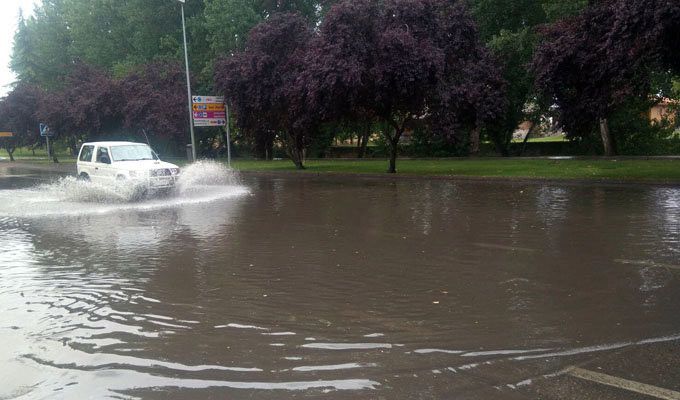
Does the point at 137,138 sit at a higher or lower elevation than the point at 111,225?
higher

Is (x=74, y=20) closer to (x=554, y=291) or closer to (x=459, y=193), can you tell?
(x=459, y=193)

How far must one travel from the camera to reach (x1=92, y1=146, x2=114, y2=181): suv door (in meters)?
17.7

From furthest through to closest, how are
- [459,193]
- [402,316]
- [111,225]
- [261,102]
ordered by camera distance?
[261,102] < [459,193] < [111,225] < [402,316]

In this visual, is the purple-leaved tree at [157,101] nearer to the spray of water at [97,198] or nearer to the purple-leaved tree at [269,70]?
the purple-leaved tree at [269,70]

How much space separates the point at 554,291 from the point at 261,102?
24.8 metres

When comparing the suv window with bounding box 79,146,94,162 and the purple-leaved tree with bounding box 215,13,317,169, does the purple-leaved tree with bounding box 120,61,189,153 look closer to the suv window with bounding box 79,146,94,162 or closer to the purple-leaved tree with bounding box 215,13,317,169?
the purple-leaved tree with bounding box 215,13,317,169

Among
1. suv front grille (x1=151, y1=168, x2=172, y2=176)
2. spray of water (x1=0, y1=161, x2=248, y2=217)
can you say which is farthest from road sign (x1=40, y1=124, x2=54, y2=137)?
suv front grille (x1=151, y1=168, x2=172, y2=176)

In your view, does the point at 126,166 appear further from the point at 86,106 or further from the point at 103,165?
the point at 86,106

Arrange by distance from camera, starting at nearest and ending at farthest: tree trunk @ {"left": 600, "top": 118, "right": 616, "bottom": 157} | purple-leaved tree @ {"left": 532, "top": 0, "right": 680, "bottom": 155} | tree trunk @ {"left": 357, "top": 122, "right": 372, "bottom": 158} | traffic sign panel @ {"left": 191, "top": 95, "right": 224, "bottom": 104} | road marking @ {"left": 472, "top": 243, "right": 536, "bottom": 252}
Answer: road marking @ {"left": 472, "top": 243, "right": 536, "bottom": 252} < purple-leaved tree @ {"left": 532, "top": 0, "right": 680, "bottom": 155} < traffic sign panel @ {"left": 191, "top": 95, "right": 224, "bottom": 104} < tree trunk @ {"left": 600, "top": 118, "right": 616, "bottom": 157} < tree trunk @ {"left": 357, "top": 122, "right": 372, "bottom": 158}

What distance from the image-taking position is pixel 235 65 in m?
30.6

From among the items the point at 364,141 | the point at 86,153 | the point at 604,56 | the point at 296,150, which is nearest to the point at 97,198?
the point at 86,153

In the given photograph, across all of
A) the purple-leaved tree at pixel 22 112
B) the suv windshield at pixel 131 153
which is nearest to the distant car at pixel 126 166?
the suv windshield at pixel 131 153

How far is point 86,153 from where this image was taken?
19234mm

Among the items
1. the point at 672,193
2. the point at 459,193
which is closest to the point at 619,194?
the point at 672,193
